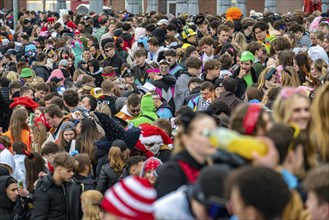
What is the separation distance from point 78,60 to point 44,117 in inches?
313

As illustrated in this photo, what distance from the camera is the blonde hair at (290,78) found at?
43.1ft

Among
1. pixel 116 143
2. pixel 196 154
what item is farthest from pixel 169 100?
pixel 196 154

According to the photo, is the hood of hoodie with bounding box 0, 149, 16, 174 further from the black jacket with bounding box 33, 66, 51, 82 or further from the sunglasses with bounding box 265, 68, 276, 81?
the black jacket with bounding box 33, 66, 51, 82

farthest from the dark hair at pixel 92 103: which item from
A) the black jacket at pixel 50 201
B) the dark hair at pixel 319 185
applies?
the dark hair at pixel 319 185

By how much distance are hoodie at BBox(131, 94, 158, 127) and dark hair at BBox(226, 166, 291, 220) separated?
8.05 meters

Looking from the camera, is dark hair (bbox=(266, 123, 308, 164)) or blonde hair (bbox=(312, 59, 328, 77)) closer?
dark hair (bbox=(266, 123, 308, 164))

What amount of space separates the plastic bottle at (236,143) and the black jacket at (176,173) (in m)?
1.27

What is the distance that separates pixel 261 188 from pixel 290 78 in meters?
8.05

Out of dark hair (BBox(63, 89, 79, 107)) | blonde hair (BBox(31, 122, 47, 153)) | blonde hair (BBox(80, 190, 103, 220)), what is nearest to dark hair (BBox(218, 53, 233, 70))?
dark hair (BBox(63, 89, 79, 107))

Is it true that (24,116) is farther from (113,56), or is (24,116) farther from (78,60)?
(78,60)

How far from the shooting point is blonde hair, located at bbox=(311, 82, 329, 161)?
23.5 feet

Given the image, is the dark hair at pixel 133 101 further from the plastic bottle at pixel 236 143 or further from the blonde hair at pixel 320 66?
the plastic bottle at pixel 236 143

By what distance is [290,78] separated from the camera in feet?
43.3

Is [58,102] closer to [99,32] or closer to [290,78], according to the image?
[290,78]
